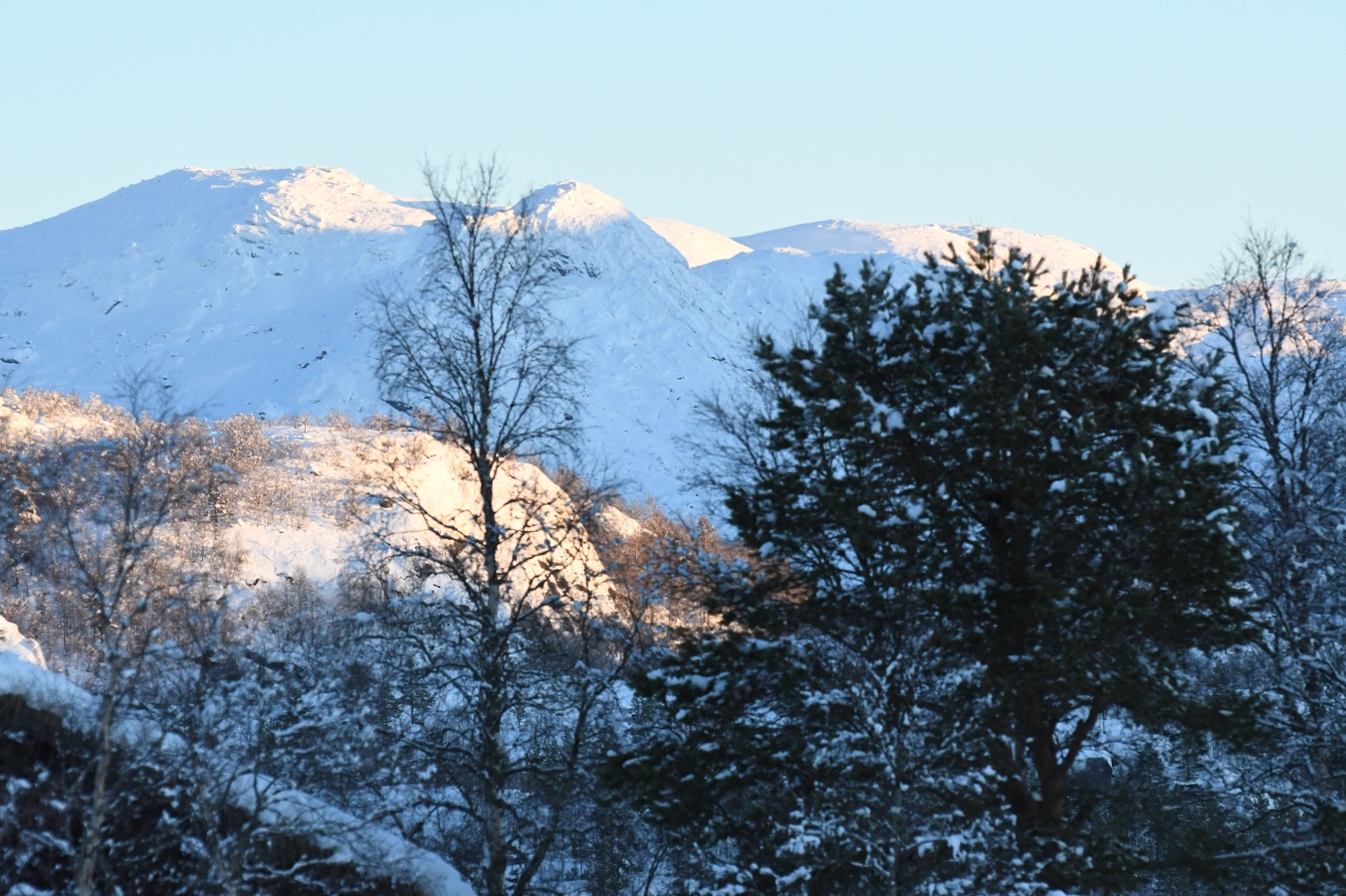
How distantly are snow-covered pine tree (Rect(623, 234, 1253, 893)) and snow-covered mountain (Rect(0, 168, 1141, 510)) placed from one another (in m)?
98.9

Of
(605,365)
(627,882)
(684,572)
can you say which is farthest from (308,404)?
(684,572)

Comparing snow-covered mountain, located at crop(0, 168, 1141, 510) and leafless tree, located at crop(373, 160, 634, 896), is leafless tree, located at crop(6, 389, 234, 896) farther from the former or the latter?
snow-covered mountain, located at crop(0, 168, 1141, 510)

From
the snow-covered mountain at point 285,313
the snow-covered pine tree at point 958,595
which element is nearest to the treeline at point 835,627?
the snow-covered pine tree at point 958,595

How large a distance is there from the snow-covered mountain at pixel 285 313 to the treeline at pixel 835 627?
97920 mm

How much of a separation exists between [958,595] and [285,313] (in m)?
159

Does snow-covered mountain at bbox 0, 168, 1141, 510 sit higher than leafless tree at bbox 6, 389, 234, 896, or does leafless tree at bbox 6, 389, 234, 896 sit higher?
snow-covered mountain at bbox 0, 168, 1141, 510

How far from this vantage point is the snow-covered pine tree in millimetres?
13016

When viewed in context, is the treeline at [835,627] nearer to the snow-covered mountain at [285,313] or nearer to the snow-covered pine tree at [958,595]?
the snow-covered pine tree at [958,595]

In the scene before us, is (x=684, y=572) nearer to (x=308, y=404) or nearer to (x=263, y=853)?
(x=263, y=853)

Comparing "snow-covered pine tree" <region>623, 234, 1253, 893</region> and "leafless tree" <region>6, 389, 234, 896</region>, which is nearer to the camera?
"leafless tree" <region>6, 389, 234, 896</region>

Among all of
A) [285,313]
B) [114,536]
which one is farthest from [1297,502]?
[285,313]

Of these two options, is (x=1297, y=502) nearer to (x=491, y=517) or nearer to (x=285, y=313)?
(x=491, y=517)

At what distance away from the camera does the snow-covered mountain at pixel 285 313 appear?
13538cm

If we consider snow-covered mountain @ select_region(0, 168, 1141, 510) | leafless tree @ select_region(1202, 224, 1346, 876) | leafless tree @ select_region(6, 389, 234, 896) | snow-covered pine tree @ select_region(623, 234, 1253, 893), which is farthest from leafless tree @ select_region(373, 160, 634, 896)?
snow-covered mountain @ select_region(0, 168, 1141, 510)
